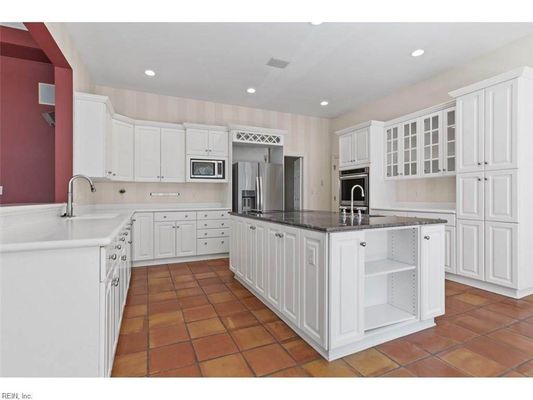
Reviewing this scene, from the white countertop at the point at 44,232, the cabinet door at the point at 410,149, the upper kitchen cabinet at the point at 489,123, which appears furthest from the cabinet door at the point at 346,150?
the white countertop at the point at 44,232

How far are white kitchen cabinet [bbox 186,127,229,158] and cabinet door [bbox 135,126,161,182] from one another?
0.50 meters

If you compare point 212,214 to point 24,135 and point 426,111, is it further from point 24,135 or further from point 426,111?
point 426,111

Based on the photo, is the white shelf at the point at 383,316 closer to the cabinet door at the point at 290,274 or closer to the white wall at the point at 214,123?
the cabinet door at the point at 290,274

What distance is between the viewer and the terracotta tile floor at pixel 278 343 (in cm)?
164

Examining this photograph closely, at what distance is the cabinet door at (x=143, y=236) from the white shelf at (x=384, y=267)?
3.21m

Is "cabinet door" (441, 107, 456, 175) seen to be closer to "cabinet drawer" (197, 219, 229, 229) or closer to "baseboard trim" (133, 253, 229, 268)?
"cabinet drawer" (197, 219, 229, 229)

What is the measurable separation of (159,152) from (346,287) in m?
3.77

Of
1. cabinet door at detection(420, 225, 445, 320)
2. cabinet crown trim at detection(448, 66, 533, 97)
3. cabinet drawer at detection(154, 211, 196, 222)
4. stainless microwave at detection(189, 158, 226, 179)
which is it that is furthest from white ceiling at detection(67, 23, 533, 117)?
cabinet door at detection(420, 225, 445, 320)

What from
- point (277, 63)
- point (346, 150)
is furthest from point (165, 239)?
A: point (346, 150)
